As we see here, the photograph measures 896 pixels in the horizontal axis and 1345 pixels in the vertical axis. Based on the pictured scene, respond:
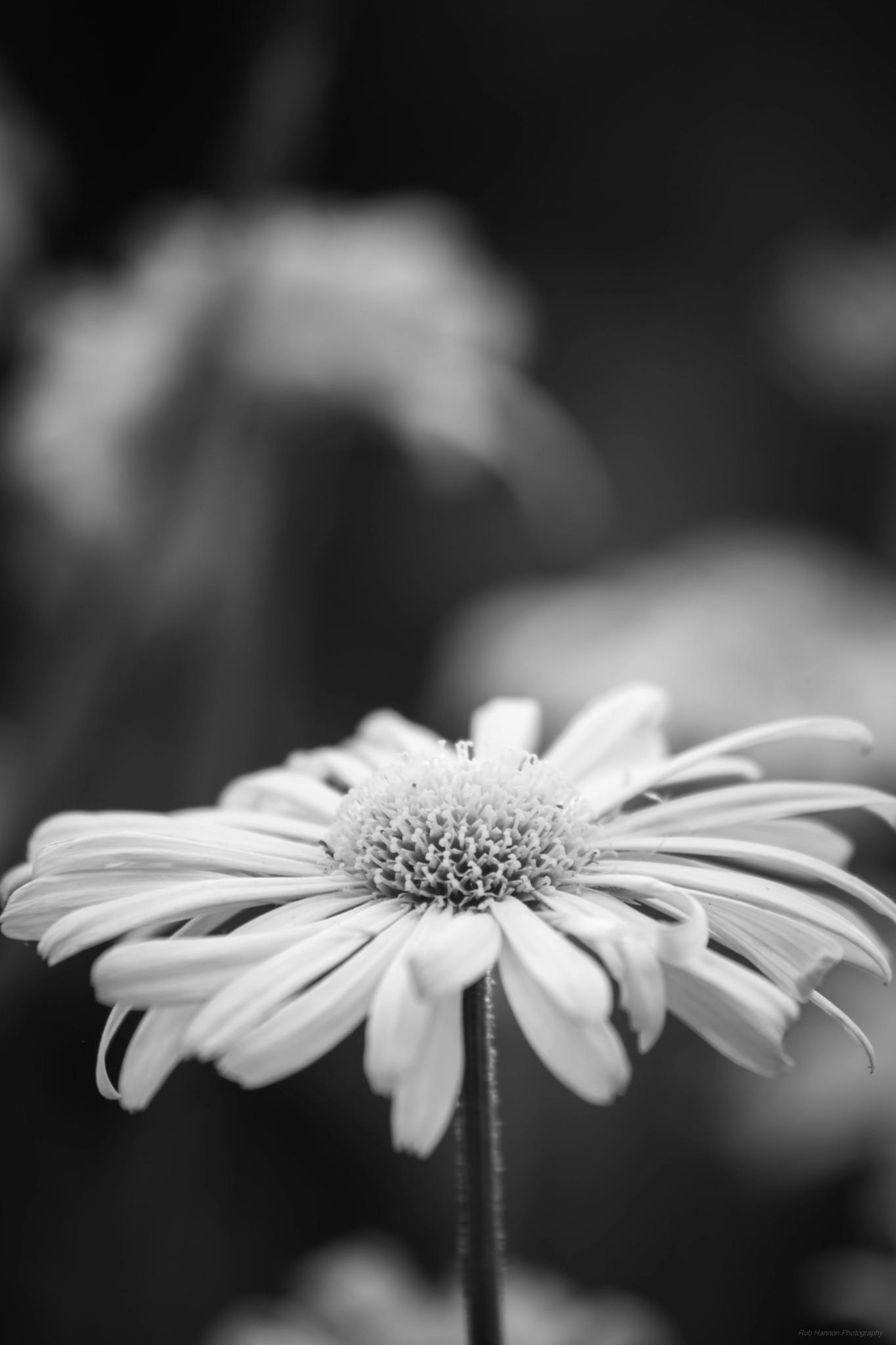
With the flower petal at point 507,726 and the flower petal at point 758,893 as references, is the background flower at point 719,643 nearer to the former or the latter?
the flower petal at point 507,726

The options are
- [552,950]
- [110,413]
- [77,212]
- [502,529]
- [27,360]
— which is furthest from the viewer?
[502,529]

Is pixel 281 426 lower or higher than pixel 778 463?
lower

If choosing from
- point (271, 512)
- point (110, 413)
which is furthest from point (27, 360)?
point (271, 512)

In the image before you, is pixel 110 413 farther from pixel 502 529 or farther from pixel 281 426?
pixel 502 529

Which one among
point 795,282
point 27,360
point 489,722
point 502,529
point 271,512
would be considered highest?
point 502,529

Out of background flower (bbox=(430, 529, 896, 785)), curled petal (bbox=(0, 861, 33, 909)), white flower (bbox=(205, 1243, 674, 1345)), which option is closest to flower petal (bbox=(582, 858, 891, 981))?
curled petal (bbox=(0, 861, 33, 909))

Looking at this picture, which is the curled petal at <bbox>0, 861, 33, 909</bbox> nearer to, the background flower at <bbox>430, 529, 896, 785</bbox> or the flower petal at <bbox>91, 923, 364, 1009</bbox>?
the flower petal at <bbox>91, 923, 364, 1009</bbox>
